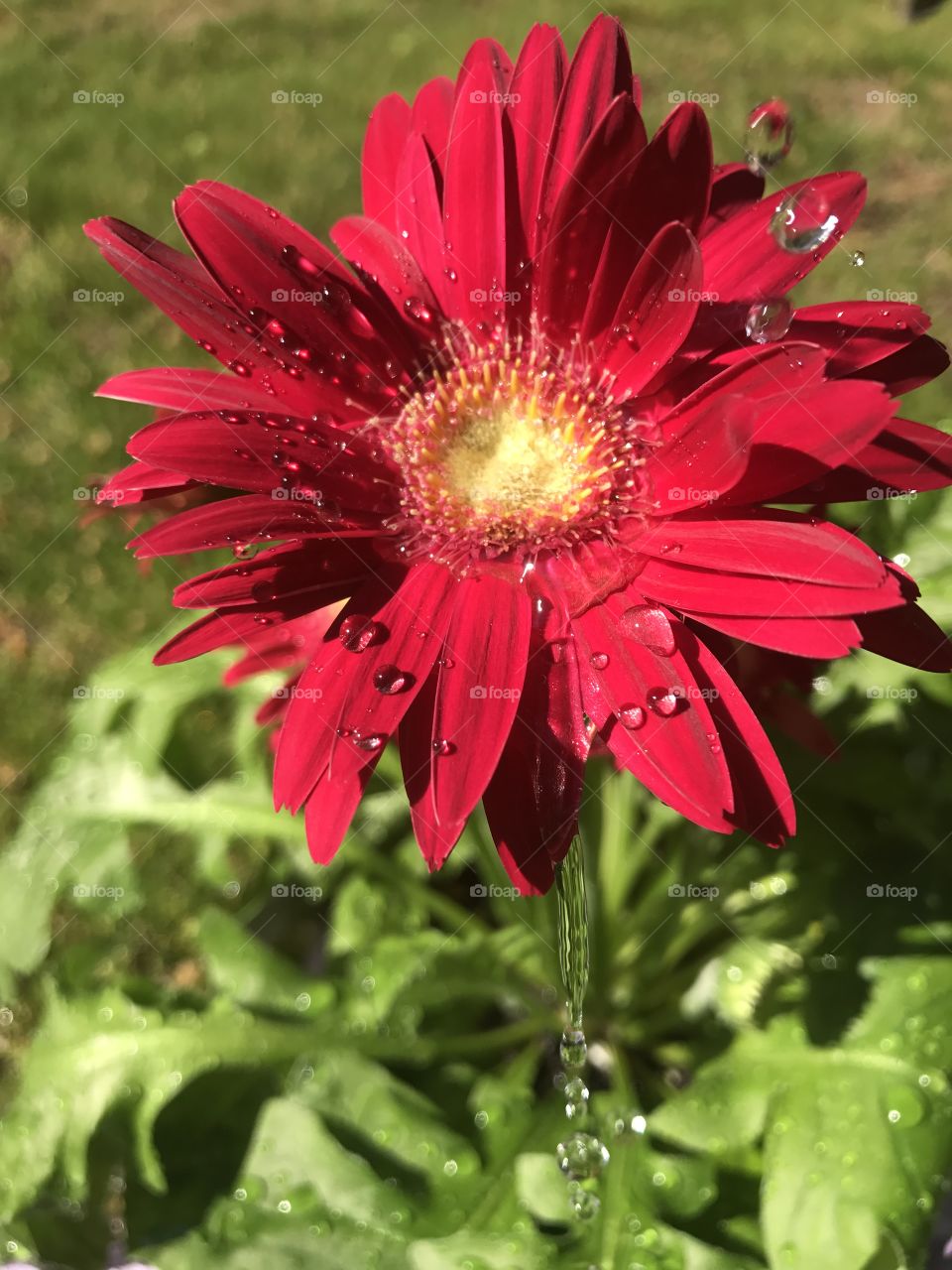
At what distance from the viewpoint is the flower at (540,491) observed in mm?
951

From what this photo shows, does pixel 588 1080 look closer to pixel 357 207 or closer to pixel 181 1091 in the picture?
pixel 181 1091

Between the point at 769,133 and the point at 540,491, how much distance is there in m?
0.46

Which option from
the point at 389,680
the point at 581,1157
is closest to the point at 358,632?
the point at 389,680

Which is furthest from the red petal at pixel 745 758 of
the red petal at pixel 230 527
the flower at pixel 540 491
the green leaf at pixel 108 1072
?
the green leaf at pixel 108 1072

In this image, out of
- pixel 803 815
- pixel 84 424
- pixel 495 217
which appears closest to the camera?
pixel 495 217

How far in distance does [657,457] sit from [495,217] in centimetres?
31

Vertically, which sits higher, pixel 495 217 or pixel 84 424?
pixel 84 424

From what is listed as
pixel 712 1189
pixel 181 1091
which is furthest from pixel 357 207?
pixel 712 1189

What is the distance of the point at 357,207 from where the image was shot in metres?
3.43

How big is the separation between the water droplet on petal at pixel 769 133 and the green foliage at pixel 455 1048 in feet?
2.30

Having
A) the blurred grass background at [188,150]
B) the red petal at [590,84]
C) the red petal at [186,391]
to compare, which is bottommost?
the red petal at [186,391]

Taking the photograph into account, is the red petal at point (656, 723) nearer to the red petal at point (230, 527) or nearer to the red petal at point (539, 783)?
the red petal at point (539, 783)

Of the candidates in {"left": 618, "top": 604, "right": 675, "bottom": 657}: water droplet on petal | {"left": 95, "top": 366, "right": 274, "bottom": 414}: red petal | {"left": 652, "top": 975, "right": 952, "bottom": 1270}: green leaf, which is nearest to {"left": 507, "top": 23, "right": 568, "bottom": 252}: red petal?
{"left": 95, "top": 366, "right": 274, "bottom": 414}: red petal

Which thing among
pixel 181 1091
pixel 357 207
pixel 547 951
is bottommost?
pixel 181 1091
